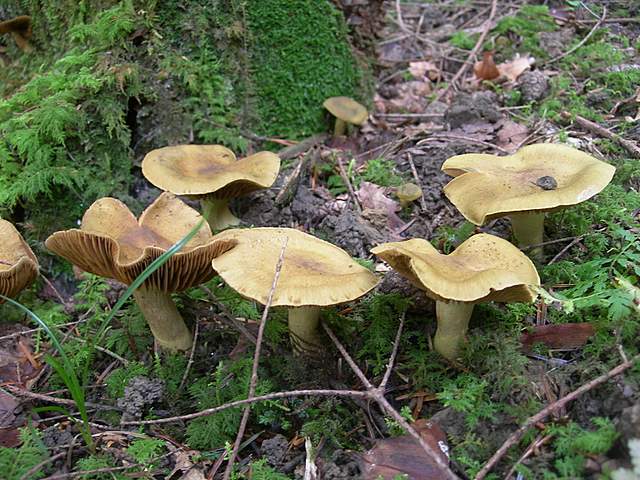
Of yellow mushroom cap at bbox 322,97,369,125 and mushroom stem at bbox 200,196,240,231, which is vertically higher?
yellow mushroom cap at bbox 322,97,369,125

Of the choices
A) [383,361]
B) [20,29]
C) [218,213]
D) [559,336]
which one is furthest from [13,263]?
[20,29]

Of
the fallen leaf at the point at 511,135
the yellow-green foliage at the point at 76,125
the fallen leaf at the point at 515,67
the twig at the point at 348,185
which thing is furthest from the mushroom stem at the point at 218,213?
the fallen leaf at the point at 515,67

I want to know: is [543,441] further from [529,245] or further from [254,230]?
[254,230]

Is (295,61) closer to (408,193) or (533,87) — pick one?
(408,193)

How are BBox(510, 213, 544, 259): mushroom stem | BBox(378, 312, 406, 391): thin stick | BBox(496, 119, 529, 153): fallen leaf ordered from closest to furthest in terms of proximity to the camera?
BBox(378, 312, 406, 391): thin stick → BBox(510, 213, 544, 259): mushroom stem → BBox(496, 119, 529, 153): fallen leaf

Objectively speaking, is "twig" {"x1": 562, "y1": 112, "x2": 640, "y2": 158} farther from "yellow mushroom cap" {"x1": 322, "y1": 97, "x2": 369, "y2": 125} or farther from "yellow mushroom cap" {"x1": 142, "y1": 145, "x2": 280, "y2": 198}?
"yellow mushroom cap" {"x1": 142, "y1": 145, "x2": 280, "y2": 198}

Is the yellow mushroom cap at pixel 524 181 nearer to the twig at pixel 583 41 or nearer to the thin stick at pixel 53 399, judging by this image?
the thin stick at pixel 53 399

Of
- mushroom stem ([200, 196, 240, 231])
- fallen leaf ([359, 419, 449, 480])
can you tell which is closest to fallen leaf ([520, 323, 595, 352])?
fallen leaf ([359, 419, 449, 480])
